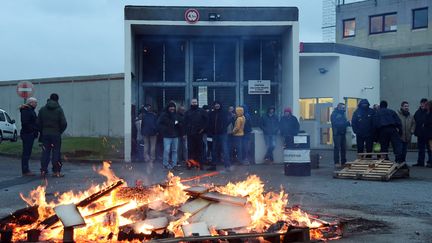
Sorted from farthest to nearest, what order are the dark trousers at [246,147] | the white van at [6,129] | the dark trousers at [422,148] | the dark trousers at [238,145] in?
1. the white van at [6,129]
2. the dark trousers at [246,147]
3. the dark trousers at [238,145]
4. the dark trousers at [422,148]

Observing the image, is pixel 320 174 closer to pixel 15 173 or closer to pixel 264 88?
pixel 264 88

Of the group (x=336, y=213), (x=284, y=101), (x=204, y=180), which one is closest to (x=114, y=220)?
(x=336, y=213)

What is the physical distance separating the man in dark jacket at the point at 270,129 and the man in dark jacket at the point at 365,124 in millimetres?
2354

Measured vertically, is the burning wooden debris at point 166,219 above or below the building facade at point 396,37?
below

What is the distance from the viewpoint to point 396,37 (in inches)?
1380

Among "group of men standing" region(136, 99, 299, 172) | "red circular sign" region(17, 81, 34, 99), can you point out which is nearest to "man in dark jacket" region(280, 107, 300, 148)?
"group of men standing" region(136, 99, 299, 172)

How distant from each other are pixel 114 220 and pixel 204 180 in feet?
17.5

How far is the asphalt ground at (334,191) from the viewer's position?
6.45m

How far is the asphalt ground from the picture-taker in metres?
6.45

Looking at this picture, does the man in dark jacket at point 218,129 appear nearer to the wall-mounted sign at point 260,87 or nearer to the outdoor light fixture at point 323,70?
the wall-mounted sign at point 260,87

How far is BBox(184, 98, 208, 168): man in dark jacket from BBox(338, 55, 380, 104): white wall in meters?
11.1

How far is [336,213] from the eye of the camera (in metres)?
7.40

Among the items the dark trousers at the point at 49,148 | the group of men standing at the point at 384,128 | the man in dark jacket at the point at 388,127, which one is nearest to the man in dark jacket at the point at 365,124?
the group of men standing at the point at 384,128

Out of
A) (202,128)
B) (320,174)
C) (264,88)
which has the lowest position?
(320,174)
